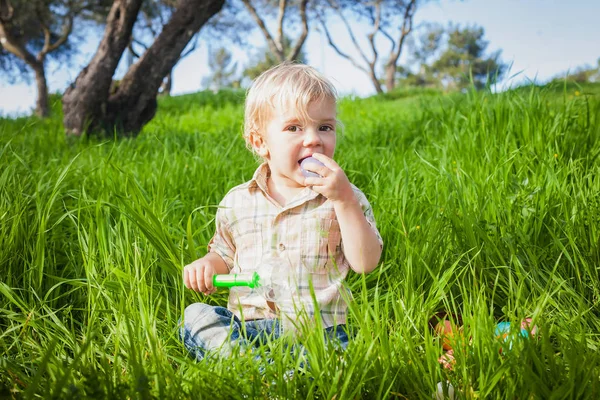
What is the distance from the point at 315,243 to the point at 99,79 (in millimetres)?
4002

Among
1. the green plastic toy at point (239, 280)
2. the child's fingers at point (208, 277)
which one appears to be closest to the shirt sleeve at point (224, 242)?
the child's fingers at point (208, 277)

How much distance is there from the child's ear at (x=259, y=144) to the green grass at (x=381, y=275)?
266 mm

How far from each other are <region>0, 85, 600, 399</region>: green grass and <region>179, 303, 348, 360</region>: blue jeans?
79 millimetres

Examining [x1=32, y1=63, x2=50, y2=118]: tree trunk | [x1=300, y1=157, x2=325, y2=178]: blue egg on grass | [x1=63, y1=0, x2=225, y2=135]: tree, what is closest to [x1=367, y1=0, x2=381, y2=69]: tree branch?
[x1=32, y1=63, x2=50, y2=118]: tree trunk

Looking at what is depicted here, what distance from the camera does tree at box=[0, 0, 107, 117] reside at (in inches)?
560

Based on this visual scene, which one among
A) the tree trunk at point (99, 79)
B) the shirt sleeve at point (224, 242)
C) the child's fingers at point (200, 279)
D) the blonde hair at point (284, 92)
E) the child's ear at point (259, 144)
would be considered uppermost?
the tree trunk at point (99, 79)

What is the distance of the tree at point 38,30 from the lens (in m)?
14.2

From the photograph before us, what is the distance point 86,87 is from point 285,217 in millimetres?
3924

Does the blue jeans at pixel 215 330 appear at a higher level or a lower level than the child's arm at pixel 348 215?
lower

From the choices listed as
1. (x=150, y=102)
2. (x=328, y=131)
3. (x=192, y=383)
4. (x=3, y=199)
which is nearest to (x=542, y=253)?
(x=328, y=131)

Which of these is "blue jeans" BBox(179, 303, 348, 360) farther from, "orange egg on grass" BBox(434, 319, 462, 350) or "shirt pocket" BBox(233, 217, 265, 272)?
"orange egg on grass" BBox(434, 319, 462, 350)

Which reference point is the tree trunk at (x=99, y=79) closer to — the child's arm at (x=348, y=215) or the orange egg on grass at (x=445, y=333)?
the child's arm at (x=348, y=215)

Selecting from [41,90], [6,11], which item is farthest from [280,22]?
[6,11]

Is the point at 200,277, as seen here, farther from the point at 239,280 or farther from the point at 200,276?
the point at 239,280
